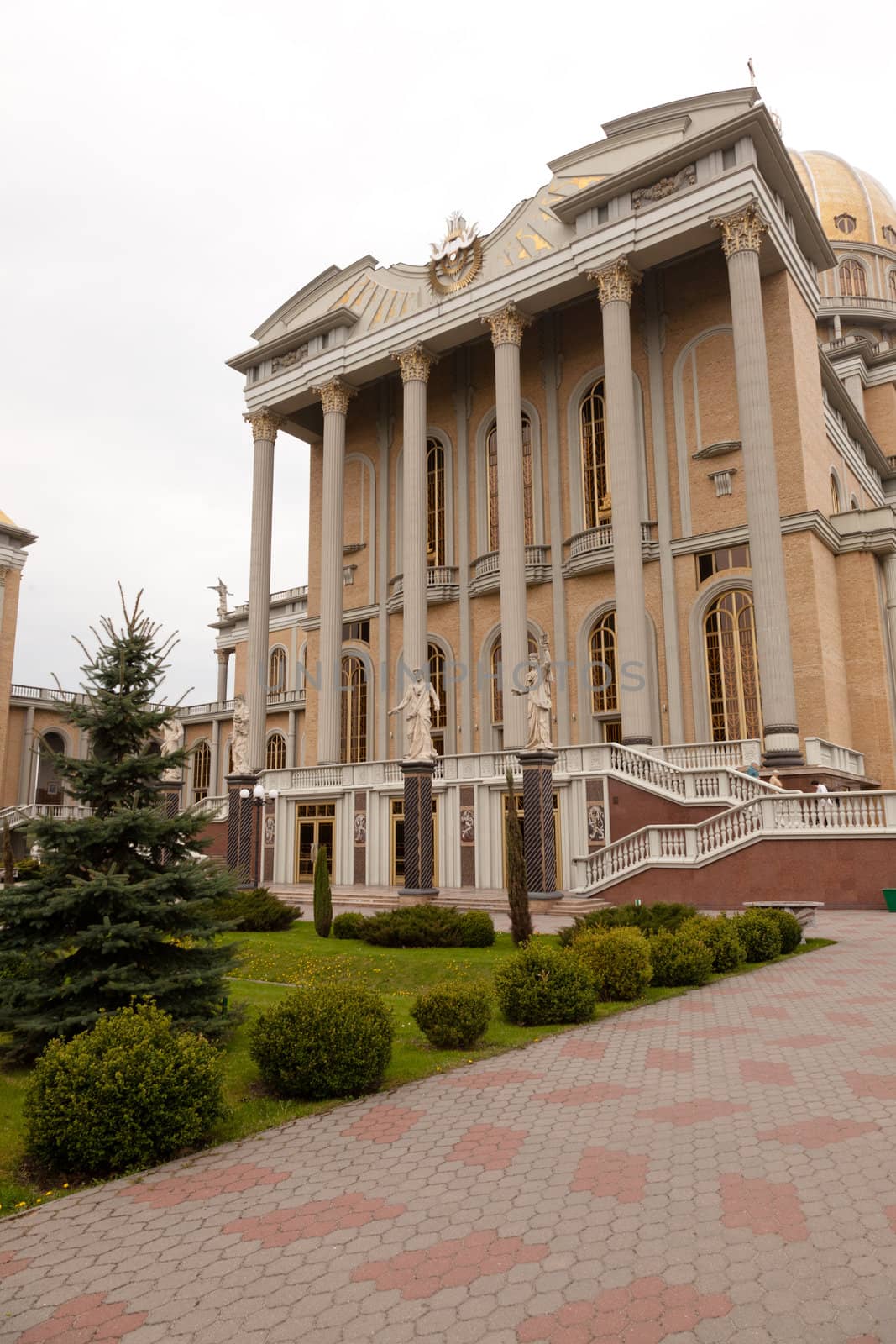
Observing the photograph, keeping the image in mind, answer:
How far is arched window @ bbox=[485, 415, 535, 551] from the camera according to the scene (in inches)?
1384

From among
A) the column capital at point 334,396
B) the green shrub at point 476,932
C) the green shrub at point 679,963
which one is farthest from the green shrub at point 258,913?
the column capital at point 334,396

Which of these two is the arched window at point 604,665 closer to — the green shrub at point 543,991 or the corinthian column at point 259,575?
the corinthian column at point 259,575

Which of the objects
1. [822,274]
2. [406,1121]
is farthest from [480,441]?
[822,274]

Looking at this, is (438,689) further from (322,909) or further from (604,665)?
(322,909)

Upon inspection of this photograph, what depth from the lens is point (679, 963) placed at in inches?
489

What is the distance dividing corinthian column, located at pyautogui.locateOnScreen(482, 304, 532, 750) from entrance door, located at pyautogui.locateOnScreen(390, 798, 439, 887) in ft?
12.1

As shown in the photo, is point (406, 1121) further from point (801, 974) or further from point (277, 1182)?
point (801, 974)

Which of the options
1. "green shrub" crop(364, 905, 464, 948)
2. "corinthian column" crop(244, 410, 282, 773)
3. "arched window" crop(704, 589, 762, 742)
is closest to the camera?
"green shrub" crop(364, 905, 464, 948)

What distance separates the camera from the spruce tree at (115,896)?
26.7ft

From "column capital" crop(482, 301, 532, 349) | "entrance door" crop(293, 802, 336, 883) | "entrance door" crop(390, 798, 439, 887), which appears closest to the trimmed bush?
"entrance door" crop(390, 798, 439, 887)

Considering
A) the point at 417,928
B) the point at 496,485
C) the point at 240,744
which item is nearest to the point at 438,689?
the point at 496,485

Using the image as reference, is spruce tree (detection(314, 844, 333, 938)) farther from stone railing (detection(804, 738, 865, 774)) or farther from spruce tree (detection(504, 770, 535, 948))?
stone railing (detection(804, 738, 865, 774))

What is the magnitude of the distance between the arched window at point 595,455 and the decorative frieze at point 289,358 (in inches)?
531

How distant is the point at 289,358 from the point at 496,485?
12.0 meters
